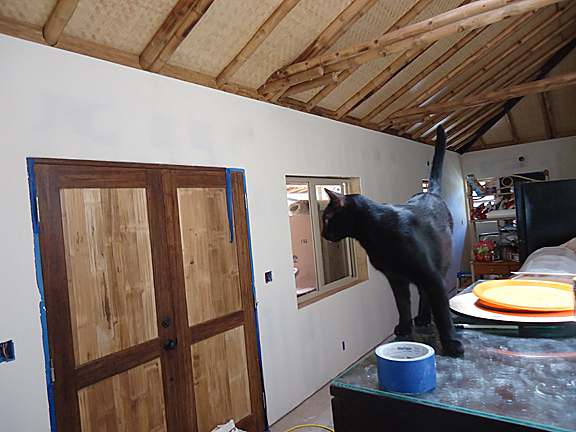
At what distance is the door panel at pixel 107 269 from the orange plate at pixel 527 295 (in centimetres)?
172

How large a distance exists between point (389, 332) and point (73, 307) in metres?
3.82

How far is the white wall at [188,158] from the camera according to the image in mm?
1739

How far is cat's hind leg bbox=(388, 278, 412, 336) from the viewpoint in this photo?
1036 mm

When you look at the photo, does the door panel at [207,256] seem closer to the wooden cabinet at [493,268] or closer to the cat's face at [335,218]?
the cat's face at [335,218]

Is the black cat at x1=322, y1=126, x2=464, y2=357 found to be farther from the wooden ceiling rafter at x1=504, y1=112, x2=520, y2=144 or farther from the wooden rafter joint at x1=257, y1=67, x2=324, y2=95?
the wooden ceiling rafter at x1=504, y1=112, x2=520, y2=144

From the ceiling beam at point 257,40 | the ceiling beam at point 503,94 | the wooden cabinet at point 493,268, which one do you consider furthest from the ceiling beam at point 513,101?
the ceiling beam at point 257,40

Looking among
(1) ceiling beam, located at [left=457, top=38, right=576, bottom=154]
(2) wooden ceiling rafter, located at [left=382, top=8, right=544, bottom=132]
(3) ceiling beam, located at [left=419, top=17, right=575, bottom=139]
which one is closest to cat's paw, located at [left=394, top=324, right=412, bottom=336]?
(2) wooden ceiling rafter, located at [left=382, top=8, right=544, bottom=132]

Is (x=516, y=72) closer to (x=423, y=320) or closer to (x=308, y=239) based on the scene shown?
(x=308, y=239)

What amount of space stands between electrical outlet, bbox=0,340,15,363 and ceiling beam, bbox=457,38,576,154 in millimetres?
7560

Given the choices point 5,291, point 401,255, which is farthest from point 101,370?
point 401,255

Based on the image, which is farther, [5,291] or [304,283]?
[304,283]

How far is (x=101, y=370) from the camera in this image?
2008 millimetres

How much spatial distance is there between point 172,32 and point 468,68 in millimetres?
3558

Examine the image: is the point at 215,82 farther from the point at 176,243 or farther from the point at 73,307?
the point at 73,307
